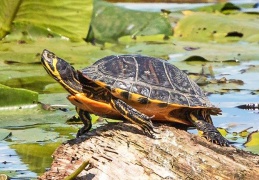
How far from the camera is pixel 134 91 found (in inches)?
176

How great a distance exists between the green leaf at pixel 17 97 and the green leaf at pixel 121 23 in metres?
3.92

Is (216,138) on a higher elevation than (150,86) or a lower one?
lower

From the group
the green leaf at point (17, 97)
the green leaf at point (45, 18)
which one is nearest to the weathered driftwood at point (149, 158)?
the green leaf at point (17, 97)

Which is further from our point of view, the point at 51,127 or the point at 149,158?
the point at 51,127

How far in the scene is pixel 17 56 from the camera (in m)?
8.00

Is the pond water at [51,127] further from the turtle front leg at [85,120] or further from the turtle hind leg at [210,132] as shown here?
the turtle hind leg at [210,132]

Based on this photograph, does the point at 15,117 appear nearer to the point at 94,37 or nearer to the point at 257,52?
the point at 257,52

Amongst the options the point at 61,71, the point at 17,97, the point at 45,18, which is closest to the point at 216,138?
the point at 61,71

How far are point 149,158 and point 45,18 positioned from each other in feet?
16.7

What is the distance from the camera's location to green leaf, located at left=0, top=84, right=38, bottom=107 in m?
5.66

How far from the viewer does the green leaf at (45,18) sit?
858cm

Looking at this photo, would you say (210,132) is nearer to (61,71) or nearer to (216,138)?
(216,138)

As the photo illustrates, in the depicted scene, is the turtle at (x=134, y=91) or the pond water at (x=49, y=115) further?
the pond water at (x=49, y=115)

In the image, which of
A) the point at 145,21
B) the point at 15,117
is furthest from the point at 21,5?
the point at 15,117
